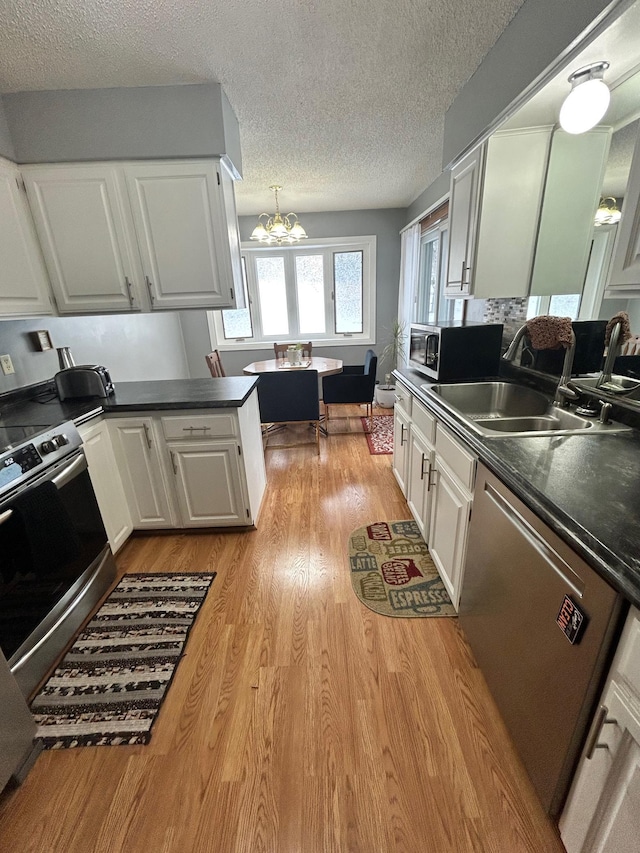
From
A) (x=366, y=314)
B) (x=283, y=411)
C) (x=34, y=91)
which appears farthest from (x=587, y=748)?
(x=366, y=314)

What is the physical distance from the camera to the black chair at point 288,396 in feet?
10.5

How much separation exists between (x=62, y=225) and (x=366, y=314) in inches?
150

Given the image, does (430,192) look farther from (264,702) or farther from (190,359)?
(264,702)

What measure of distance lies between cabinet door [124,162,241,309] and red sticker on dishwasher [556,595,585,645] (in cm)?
215

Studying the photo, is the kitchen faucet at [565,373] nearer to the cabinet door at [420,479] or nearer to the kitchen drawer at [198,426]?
the cabinet door at [420,479]

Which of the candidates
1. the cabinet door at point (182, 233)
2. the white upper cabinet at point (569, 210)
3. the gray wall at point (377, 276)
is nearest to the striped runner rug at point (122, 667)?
the cabinet door at point (182, 233)

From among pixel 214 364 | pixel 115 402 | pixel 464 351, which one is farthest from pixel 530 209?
pixel 214 364

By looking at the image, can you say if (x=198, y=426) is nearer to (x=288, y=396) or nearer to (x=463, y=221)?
(x=288, y=396)

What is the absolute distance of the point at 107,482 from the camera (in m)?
2.00

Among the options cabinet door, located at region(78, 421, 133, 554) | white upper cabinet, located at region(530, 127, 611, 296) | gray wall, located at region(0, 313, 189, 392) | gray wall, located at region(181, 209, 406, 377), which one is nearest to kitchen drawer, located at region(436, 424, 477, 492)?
white upper cabinet, located at region(530, 127, 611, 296)

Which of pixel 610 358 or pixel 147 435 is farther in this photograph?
pixel 147 435

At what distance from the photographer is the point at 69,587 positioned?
5.10 feet

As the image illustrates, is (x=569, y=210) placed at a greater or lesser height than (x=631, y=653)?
greater

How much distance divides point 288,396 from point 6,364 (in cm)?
199
